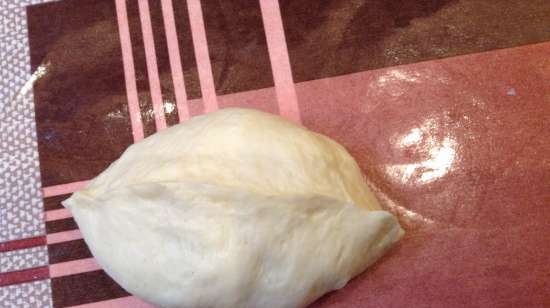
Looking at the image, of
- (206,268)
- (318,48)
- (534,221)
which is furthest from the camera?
(318,48)

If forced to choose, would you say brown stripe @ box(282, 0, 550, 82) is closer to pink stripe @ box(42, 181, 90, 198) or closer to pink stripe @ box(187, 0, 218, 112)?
pink stripe @ box(187, 0, 218, 112)

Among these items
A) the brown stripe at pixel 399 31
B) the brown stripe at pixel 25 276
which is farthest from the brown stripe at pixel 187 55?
the brown stripe at pixel 25 276

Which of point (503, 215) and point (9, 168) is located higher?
point (9, 168)

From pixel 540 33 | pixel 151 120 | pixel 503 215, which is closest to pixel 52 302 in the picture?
pixel 151 120

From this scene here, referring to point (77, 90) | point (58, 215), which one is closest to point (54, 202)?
point (58, 215)

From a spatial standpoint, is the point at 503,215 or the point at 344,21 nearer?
the point at 503,215

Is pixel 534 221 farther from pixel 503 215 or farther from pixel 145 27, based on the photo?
pixel 145 27

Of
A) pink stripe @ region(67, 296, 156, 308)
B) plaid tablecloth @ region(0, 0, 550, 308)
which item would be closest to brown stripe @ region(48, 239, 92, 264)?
plaid tablecloth @ region(0, 0, 550, 308)
